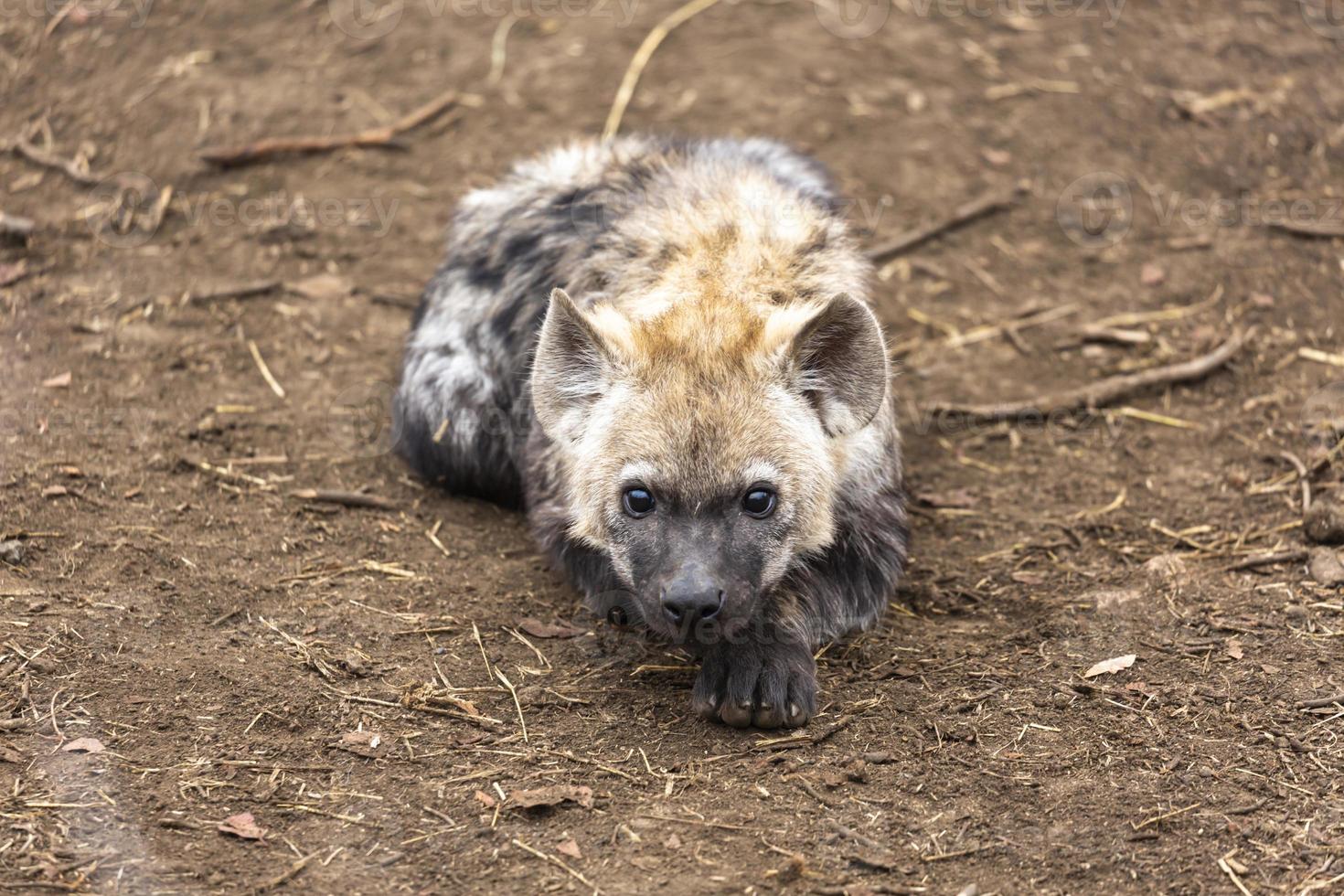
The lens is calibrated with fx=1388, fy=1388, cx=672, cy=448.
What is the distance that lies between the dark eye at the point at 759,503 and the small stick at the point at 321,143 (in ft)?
14.7

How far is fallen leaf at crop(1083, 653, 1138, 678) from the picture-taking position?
14.6 feet

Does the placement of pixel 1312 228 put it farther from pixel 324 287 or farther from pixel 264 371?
pixel 264 371

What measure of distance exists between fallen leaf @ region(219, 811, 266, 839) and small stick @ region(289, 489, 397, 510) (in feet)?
6.61

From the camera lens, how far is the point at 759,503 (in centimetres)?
418

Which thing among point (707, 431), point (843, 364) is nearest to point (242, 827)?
point (707, 431)

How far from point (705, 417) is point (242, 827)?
1706mm

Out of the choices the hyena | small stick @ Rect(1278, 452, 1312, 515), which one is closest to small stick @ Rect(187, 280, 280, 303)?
the hyena

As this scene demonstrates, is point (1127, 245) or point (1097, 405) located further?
point (1127, 245)

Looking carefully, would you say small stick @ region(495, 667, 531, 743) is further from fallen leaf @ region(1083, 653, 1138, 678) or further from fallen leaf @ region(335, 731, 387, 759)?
fallen leaf @ region(1083, 653, 1138, 678)

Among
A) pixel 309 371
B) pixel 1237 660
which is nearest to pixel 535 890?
pixel 1237 660

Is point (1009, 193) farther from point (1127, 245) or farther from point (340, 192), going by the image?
point (340, 192)

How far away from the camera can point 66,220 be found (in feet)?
23.0

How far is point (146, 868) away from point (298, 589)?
1.56 m

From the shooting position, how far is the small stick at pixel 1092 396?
6.39m
